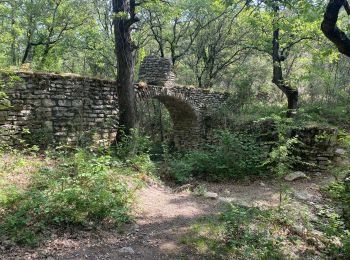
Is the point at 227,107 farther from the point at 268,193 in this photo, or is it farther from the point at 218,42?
the point at 268,193

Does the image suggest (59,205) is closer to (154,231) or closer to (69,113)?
(154,231)

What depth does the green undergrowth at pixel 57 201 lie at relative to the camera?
340cm

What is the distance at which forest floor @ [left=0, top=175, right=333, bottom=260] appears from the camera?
10.7ft

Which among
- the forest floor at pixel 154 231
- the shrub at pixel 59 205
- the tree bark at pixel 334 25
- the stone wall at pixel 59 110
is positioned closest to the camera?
the forest floor at pixel 154 231

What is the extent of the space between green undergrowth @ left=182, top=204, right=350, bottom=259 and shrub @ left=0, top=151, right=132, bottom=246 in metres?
1.14

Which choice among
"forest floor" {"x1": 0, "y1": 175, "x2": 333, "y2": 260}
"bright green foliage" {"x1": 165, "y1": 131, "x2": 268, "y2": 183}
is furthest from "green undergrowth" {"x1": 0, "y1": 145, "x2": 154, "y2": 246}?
"bright green foliage" {"x1": 165, "y1": 131, "x2": 268, "y2": 183}

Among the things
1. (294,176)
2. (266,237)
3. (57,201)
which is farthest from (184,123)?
(57,201)

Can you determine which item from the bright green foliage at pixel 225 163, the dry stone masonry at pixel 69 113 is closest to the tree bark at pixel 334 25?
the dry stone masonry at pixel 69 113

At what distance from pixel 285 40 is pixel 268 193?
6.13 metres

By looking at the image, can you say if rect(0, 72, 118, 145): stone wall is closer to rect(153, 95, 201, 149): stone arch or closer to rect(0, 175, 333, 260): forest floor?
rect(0, 175, 333, 260): forest floor

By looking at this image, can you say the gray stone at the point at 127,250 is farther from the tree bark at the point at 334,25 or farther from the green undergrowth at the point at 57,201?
the tree bark at the point at 334,25

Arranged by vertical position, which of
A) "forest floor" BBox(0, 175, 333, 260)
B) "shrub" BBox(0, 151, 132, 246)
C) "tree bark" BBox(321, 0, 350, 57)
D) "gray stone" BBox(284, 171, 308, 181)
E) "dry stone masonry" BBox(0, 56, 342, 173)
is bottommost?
"gray stone" BBox(284, 171, 308, 181)

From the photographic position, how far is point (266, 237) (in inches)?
152

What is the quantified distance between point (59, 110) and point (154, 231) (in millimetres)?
4531
